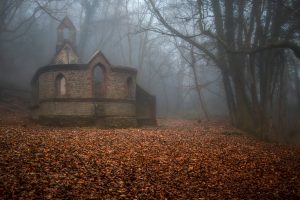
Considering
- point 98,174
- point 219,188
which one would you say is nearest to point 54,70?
point 98,174

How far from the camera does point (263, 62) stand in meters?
19.9

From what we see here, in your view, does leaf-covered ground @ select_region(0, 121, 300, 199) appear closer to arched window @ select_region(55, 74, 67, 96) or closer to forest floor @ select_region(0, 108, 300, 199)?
forest floor @ select_region(0, 108, 300, 199)

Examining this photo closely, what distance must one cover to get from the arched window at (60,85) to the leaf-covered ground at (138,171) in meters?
10.6

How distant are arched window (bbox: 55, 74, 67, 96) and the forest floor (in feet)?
34.4

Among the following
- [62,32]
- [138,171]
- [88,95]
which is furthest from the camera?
[62,32]

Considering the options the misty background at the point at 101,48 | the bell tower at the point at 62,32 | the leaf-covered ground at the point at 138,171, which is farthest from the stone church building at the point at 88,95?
the misty background at the point at 101,48

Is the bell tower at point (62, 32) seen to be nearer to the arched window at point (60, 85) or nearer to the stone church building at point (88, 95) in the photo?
the stone church building at point (88, 95)

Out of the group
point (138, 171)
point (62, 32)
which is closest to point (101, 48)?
point (62, 32)

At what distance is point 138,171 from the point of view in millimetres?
9391

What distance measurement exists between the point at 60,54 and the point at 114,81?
1215 centimetres

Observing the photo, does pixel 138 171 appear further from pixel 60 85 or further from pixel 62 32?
pixel 62 32

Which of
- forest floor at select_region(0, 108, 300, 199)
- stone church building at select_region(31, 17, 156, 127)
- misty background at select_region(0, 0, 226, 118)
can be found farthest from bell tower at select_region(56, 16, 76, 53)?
forest floor at select_region(0, 108, 300, 199)

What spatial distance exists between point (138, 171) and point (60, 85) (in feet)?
51.9

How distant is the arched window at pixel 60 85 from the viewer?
23.4 m
